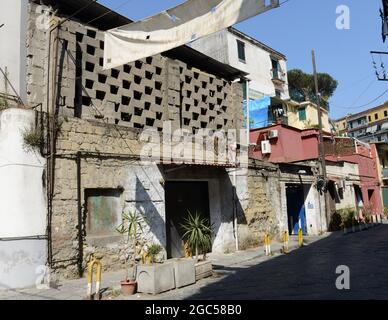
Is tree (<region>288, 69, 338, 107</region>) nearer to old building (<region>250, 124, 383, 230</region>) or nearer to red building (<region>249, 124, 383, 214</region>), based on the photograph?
old building (<region>250, 124, 383, 230</region>)

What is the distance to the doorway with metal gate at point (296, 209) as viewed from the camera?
2256 cm

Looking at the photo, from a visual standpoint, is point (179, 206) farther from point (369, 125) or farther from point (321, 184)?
point (369, 125)

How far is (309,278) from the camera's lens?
966 centimetres

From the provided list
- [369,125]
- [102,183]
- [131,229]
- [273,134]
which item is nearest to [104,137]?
[102,183]

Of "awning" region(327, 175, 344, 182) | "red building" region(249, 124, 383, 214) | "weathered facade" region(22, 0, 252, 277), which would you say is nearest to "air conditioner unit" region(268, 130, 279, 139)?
"red building" region(249, 124, 383, 214)

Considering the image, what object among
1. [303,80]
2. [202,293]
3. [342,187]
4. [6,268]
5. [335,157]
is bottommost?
[202,293]

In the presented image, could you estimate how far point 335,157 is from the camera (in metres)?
26.7

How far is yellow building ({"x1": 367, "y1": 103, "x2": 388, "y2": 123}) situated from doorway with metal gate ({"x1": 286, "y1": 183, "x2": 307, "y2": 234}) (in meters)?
46.6

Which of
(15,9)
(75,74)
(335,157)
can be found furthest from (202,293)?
(335,157)

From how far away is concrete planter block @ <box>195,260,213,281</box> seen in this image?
1019 centimetres

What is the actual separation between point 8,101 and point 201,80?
26.2 feet

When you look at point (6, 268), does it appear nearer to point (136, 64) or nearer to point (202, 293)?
point (202, 293)

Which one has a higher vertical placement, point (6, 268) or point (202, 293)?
point (6, 268)
